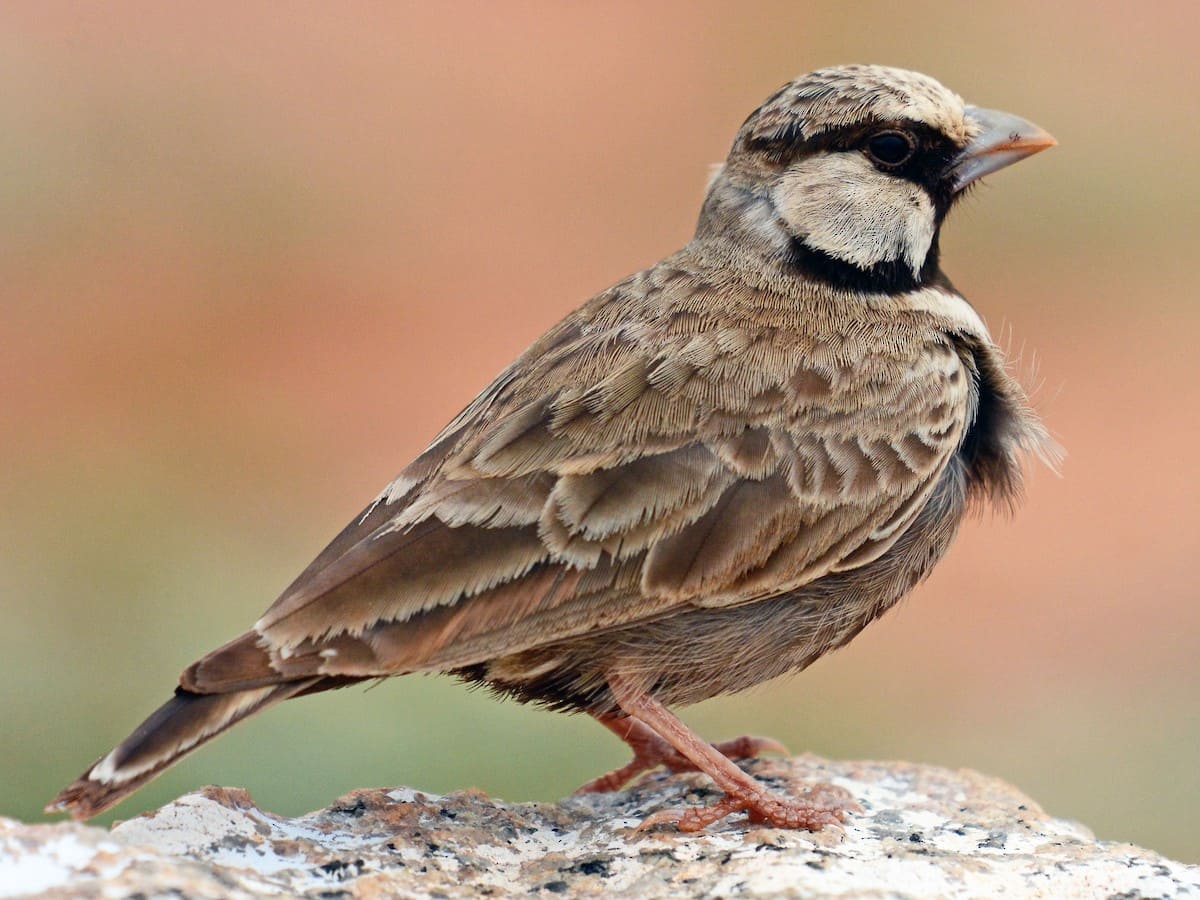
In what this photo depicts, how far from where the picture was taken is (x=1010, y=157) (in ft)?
20.0

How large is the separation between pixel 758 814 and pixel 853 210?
2.22 meters

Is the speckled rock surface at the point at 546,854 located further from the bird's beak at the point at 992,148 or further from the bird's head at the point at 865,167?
the bird's beak at the point at 992,148

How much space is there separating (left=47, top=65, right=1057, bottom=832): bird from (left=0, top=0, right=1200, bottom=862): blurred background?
929 mm

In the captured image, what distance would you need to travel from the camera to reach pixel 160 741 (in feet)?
14.3

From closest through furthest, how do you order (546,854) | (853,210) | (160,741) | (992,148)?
(160,741), (546,854), (853,210), (992,148)

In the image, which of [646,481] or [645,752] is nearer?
[646,481]

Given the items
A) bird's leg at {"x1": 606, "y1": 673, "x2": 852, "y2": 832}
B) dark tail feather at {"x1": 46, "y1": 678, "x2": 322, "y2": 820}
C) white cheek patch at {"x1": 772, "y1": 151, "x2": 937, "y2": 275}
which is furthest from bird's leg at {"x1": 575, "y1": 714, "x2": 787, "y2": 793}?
white cheek patch at {"x1": 772, "y1": 151, "x2": 937, "y2": 275}

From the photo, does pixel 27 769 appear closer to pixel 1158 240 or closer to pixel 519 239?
pixel 519 239

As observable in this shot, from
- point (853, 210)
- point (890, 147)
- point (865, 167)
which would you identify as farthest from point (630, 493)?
point (890, 147)

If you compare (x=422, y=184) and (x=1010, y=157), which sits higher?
(x=422, y=184)

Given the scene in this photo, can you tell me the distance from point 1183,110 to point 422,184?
981cm

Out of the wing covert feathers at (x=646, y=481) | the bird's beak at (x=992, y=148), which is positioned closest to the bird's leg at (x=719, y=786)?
the wing covert feathers at (x=646, y=481)

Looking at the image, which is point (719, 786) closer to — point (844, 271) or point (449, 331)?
point (844, 271)

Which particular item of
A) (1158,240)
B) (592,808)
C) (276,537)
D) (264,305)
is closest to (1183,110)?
(1158,240)
